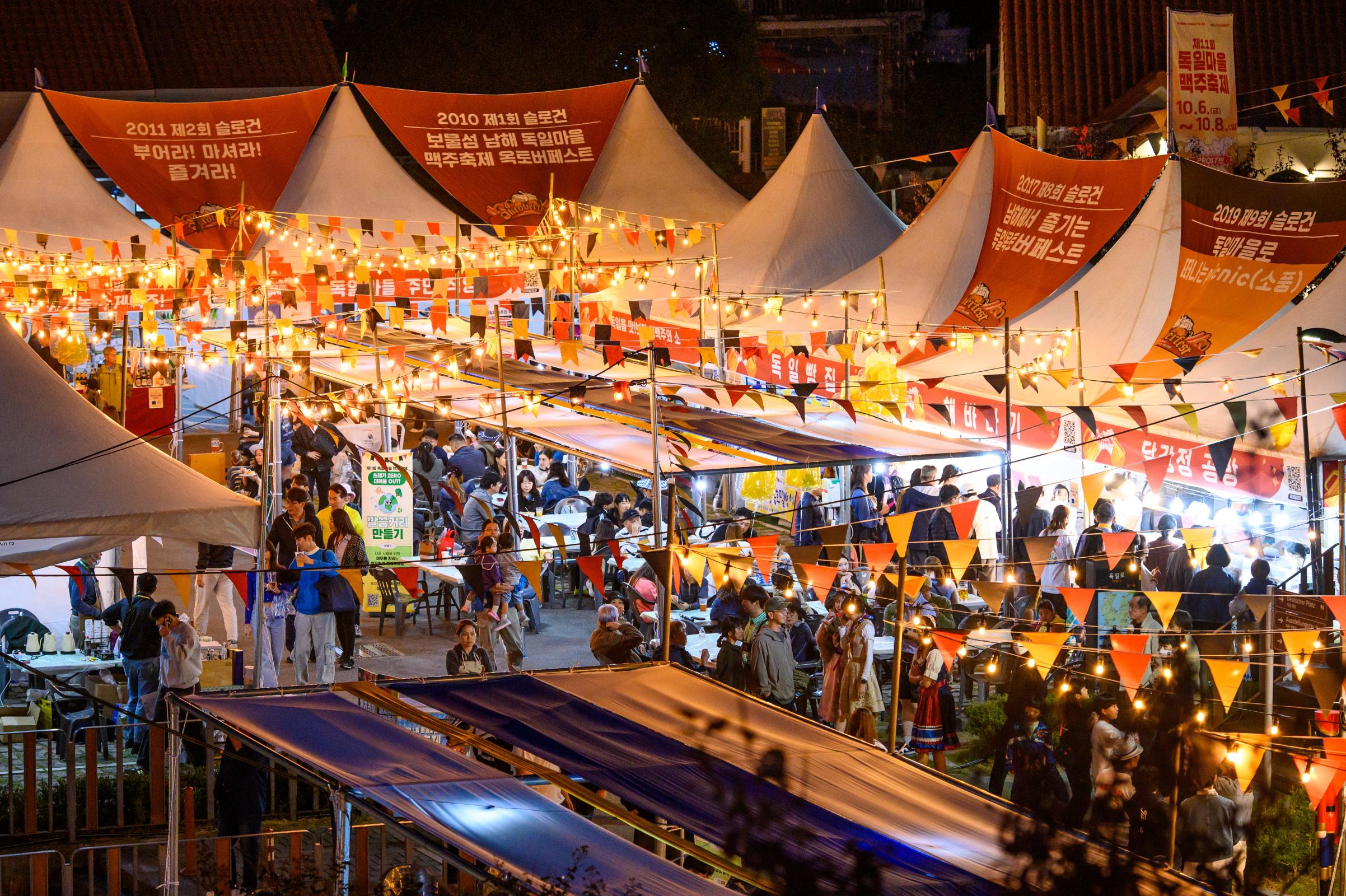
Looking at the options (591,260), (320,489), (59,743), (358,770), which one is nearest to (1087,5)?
(591,260)

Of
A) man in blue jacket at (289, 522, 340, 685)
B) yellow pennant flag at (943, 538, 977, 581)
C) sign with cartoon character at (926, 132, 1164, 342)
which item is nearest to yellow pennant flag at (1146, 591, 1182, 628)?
yellow pennant flag at (943, 538, 977, 581)

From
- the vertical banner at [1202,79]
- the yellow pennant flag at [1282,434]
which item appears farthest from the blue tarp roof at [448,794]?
the vertical banner at [1202,79]

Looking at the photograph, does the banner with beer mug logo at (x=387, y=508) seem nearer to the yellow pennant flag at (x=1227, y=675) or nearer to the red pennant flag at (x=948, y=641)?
the red pennant flag at (x=948, y=641)

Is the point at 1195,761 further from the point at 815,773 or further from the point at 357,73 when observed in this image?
the point at 357,73

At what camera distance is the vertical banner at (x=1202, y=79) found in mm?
Result: 15258

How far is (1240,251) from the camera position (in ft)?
39.2

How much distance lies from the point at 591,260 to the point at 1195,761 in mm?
11039

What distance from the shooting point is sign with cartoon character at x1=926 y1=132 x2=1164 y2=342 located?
13.1 m

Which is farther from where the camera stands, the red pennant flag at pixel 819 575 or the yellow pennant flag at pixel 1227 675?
the red pennant flag at pixel 819 575

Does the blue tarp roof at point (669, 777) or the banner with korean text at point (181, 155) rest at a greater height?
the banner with korean text at point (181, 155)

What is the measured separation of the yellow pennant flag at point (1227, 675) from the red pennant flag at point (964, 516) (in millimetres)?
2016

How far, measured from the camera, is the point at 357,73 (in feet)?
97.9

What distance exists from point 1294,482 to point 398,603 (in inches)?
262

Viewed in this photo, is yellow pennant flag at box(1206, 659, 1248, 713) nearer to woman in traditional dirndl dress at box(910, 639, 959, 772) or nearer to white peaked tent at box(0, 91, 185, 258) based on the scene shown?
woman in traditional dirndl dress at box(910, 639, 959, 772)
